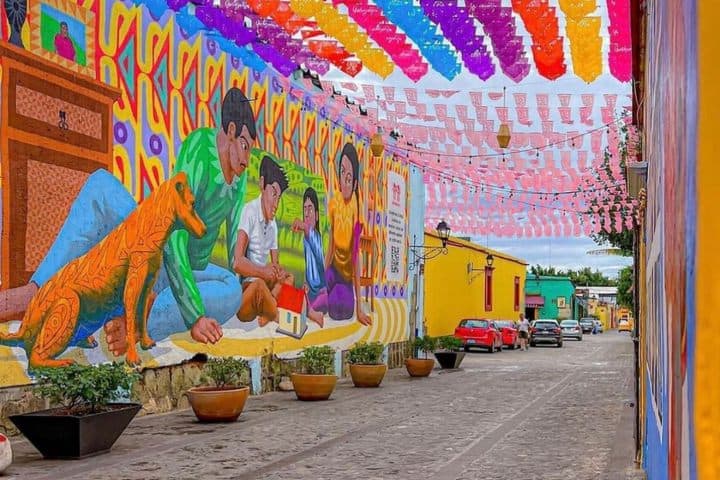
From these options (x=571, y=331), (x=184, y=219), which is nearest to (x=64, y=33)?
(x=184, y=219)

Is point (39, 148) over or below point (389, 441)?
over

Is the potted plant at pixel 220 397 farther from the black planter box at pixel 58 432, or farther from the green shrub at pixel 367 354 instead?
the green shrub at pixel 367 354

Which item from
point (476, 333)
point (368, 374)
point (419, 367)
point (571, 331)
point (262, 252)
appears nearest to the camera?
point (262, 252)

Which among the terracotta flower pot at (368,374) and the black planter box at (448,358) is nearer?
the terracotta flower pot at (368,374)

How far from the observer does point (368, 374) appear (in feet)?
68.6

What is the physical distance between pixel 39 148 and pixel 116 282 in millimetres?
2813

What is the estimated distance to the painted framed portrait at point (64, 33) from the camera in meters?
12.3

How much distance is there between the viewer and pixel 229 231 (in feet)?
59.6

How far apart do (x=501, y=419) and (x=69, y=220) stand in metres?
7.85

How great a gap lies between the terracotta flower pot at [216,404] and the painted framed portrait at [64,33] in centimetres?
528

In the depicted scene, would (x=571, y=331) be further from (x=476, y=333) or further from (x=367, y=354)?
(x=367, y=354)

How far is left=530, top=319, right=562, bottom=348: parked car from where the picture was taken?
4800cm

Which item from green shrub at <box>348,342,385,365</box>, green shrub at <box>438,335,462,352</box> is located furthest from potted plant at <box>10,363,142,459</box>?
green shrub at <box>438,335,462,352</box>

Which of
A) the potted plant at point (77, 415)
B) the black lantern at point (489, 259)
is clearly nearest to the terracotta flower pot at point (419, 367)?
the potted plant at point (77, 415)
